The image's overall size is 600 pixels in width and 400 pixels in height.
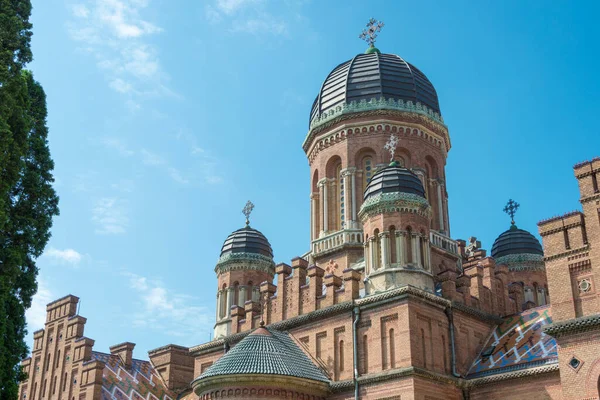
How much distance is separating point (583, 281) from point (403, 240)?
23.7 ft

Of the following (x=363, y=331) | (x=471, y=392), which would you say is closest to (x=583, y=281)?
(x=471, y=392)

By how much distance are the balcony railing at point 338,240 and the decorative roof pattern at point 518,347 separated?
6992 mm

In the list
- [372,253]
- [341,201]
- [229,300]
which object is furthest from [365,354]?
[229,300]

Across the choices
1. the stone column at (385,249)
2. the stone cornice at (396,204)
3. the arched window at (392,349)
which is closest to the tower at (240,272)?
the stone cornice at (396,204)

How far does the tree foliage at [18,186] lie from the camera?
2067 cm

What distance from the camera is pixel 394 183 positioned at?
29594 mm

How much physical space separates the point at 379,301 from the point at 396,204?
3868mm

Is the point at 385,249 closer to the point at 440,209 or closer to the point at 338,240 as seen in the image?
the point at 338,240

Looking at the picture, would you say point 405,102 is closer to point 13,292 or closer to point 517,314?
point 517,314

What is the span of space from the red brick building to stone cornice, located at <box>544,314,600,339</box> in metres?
0.05

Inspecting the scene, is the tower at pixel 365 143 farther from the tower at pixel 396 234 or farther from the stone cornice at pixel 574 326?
the stone cornice at pixel 574 326

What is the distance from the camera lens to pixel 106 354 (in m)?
38.5

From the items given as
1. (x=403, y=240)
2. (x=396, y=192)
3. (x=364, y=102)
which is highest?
(x=364, y=102)

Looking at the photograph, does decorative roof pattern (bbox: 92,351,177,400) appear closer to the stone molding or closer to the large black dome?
the large black dome
